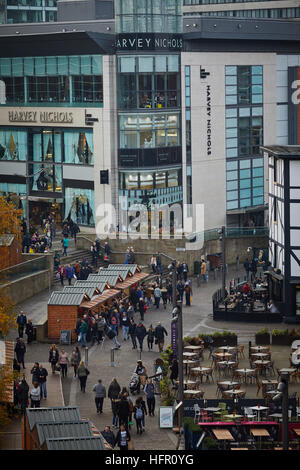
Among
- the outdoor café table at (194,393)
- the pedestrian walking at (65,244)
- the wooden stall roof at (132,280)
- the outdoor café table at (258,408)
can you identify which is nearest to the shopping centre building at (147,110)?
the pedestrian walking at (65,244)

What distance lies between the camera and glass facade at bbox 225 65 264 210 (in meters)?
82.5

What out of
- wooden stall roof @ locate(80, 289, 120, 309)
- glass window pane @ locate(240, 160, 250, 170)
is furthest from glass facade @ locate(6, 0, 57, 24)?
wooden stall roof @ locate(80, 289, 120, 309)

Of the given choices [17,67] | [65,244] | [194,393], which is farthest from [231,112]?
[194,393]

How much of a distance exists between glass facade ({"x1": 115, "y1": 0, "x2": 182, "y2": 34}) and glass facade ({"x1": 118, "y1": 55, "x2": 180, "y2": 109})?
180 cm

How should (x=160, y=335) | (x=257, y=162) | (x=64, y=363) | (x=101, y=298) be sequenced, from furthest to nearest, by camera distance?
(x=257, y=162) < (x=101, y=298) < (x=160, y=335) < (x=64, y=363)

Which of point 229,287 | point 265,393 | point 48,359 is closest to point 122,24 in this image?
point 229,287

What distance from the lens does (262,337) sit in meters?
55.1

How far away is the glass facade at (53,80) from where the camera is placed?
78.2m

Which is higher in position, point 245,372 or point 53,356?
point 53,356

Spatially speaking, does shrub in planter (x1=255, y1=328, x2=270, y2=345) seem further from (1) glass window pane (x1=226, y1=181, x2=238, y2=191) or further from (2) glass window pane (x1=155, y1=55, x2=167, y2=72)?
(1) glass window pane (x1=226, y1=181, x2=238, y2=191)

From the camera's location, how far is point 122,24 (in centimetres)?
A: 7656

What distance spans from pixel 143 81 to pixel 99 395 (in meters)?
36.5

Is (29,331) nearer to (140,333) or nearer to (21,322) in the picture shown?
(21,322)

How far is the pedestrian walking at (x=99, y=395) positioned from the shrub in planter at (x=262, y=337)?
12761 mm
